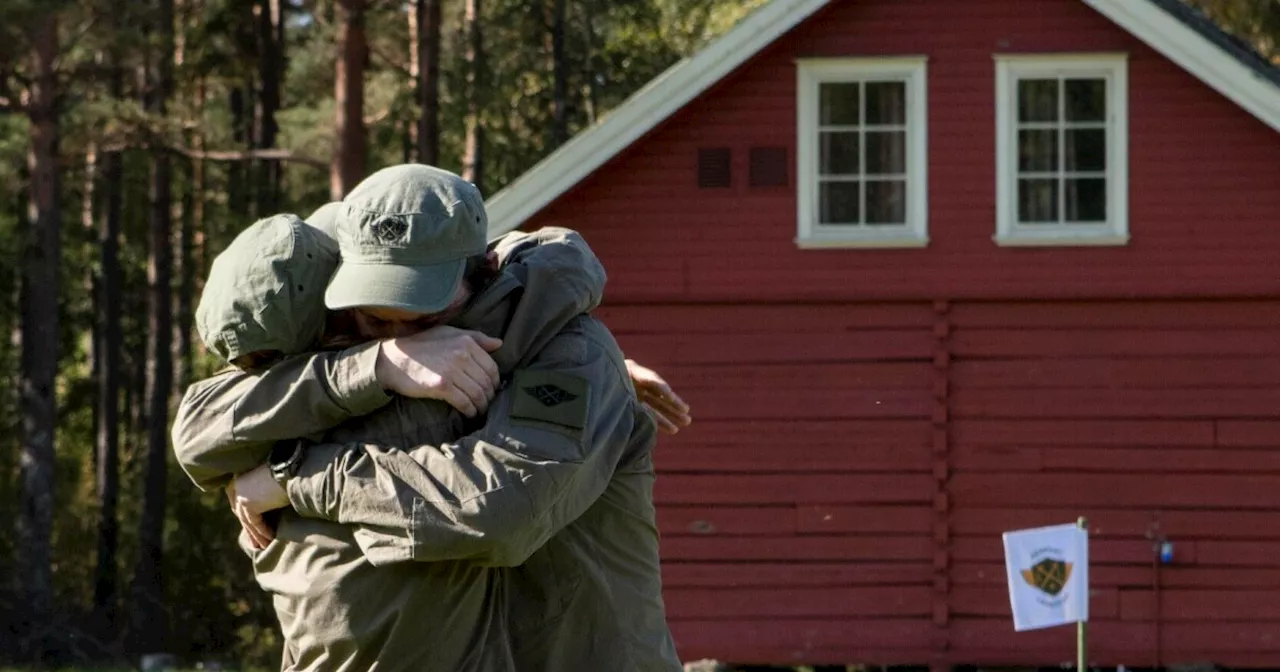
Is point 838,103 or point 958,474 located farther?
point 958,474

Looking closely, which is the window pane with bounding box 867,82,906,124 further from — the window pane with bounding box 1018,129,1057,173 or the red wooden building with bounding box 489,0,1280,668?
the window pane with bounding box 1018,129,1057,173

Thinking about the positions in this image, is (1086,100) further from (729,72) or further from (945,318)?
(729,72)

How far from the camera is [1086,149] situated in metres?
14.4

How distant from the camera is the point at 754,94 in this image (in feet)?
47.3

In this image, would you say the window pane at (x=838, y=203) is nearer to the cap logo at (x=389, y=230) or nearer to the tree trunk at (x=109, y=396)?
the cap logo at (x=389, y=230)

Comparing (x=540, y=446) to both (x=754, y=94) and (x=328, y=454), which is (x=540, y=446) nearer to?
(x=328, y=454)

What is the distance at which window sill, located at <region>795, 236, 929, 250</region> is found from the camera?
571 inches

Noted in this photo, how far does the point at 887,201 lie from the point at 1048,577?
357 cm

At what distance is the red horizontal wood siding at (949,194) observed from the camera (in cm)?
1426

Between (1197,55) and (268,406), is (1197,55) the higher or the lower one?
the higher one

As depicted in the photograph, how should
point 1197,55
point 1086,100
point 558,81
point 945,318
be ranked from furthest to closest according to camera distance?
1. point 558,81
2. point 945,318
3. point 1086,100
4. point 1197,55

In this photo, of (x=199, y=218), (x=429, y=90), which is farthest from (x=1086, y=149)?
(x=199, y=218)

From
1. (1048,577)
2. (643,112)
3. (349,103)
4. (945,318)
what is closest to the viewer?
(1048,577)

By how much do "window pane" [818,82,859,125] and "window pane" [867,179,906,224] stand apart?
1.54ft
